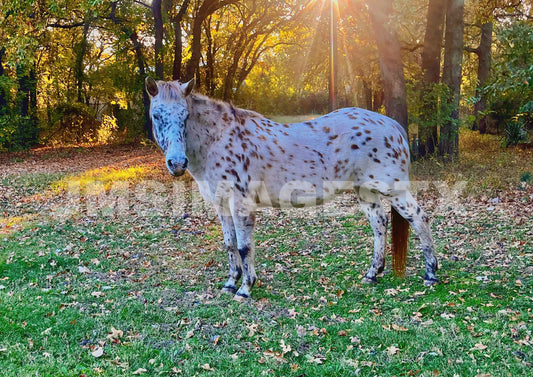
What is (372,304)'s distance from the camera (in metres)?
4.91

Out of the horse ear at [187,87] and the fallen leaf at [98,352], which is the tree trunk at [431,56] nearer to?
the horse ear at [187,87]

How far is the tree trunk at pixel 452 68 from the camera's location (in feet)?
43.2

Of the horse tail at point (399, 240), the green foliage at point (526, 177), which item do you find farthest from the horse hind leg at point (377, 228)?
the green foliage at point (526, 177)

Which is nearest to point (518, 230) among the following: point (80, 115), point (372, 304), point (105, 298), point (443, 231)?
point (443, 231)

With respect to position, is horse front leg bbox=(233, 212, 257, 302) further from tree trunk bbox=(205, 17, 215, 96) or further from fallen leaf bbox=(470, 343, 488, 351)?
tree trunk bbox=(205, 17, 215, 96)

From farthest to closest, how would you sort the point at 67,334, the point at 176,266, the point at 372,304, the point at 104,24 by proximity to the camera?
the point at 104,24
the point at 176,266
the point at 372,304
the point at 67,334

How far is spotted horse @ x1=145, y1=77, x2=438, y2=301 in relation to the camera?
200 inches

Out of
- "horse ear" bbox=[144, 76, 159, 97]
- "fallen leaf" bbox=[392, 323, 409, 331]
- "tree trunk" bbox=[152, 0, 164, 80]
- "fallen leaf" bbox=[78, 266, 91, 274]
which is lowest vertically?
"fallen leaf" bbox=[392, 323, 409, 331]

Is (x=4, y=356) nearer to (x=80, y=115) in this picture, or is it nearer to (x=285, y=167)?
(x=285, y=167)

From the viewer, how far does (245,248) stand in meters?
5.18

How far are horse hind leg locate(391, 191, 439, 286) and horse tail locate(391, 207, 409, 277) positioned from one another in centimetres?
13

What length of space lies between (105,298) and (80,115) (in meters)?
23.1

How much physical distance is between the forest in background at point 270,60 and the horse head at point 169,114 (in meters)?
6.08

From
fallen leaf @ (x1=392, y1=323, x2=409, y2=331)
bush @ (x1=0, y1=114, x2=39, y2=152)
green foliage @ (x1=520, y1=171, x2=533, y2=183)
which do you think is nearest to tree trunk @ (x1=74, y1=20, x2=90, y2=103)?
bush @ (x1=0, y1=114, x2=39, y2=152)
